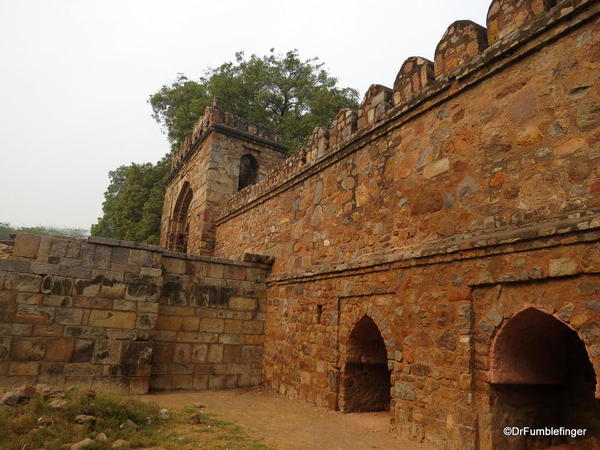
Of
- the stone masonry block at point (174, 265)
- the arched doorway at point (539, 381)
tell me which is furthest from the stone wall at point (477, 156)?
the stone masonry block at point (174, 265)

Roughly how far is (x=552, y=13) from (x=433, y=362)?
3292 mm

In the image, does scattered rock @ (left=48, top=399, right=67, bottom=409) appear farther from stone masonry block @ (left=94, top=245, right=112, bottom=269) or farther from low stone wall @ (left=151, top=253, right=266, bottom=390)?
low stone wall @ (left=151, top=253, right=266, bottom=390)

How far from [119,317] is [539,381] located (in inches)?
221

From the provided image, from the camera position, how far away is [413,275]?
4.59 m

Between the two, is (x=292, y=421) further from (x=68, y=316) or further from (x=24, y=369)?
(x=24, y=369)

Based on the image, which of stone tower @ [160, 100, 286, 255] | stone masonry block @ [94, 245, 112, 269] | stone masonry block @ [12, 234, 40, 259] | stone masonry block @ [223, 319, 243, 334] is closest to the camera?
stone masonry block @ [12, 234, 40, 259]

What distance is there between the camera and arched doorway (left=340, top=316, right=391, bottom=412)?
5.56m

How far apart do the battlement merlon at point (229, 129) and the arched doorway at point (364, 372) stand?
29.6 ft

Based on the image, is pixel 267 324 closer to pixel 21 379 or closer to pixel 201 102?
pixel 21 379

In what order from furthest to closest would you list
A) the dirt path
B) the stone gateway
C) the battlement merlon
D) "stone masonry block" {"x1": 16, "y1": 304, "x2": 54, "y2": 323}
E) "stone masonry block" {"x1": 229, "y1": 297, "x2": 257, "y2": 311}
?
the battlement merlon
"stone masonry block" {"x1": 229, "y1": 297, "x2": 257, "y2": 311}
"stone masonry block" {"x1": 16, "y1": 304, "x2": 54, "y2": 323}
the dirt path
the stone gateway

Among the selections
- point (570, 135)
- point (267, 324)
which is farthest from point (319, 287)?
point (570, 135)

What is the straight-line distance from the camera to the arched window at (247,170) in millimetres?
13758

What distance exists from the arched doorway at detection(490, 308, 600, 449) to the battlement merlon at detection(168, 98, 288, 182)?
10879 mm

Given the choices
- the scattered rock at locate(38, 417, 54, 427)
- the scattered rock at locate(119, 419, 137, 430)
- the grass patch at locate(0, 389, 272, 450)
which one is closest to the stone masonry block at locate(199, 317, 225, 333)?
the grass patch at locate(0, 389, 272, 450)
